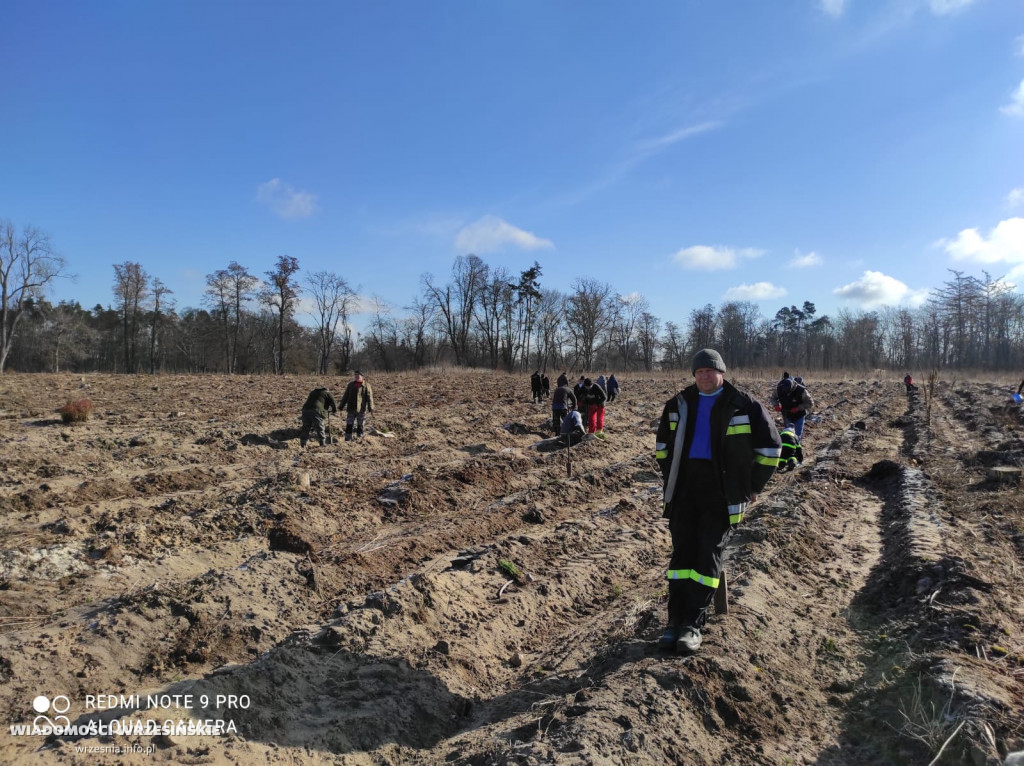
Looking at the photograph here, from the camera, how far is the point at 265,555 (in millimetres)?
6160

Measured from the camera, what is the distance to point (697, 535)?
385 cm

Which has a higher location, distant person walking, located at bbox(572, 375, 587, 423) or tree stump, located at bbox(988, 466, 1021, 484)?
distant person walking, located at bbox(572, 375, 587, 423)

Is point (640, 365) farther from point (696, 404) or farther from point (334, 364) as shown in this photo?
point (696, 404)

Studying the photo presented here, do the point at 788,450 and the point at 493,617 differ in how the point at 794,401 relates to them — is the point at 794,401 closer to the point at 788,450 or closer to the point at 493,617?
the point at 788,450

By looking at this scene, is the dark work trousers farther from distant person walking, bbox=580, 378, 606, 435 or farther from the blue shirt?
distant person walking, bbox=580, 378, 606, 435

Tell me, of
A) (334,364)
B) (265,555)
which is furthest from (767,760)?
(334,364)

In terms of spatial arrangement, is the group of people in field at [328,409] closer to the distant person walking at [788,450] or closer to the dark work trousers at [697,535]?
the dark work trousers at [697,535]

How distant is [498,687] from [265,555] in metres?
3.14

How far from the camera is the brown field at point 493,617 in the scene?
337 cm

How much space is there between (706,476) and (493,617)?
2523 mm

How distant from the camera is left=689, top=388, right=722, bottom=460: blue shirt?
3803 mm

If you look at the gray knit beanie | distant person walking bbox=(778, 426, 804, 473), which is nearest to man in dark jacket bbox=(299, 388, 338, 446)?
the gray knit beanie

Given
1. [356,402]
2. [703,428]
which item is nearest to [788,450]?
[703,428]

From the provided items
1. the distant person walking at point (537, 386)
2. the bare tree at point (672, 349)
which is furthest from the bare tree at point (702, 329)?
the distant person walking at point (537, 386)
